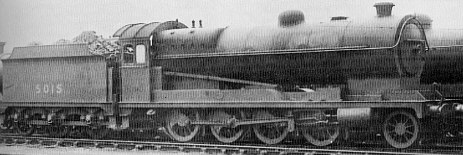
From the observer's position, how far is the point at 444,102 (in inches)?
457

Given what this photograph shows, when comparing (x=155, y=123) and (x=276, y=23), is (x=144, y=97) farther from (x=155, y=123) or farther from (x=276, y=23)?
(x=276, y=23)

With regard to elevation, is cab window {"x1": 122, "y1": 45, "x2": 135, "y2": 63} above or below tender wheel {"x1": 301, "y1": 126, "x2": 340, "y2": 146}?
above

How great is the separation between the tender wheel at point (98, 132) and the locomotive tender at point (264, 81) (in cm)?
6

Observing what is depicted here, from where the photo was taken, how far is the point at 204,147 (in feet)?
42.0

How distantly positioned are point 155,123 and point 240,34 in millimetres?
3178

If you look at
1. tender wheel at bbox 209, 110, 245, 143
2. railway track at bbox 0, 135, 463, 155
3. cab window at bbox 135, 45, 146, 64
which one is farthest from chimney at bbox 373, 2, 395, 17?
cab window at bbox 135, 45, 146, 64

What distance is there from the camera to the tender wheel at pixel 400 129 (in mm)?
11367

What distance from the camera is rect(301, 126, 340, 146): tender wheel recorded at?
1223 centimetres

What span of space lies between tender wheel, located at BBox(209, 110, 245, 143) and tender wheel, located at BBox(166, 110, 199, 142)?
1.46 feet

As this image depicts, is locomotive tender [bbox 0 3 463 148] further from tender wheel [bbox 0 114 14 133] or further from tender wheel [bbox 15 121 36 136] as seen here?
tender wheel [bbox 0 114 14 133]

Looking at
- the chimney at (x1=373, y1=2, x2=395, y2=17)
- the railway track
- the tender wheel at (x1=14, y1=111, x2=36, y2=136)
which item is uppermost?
the chimney at (x1=373, y1=2, x2=395, y2=17)

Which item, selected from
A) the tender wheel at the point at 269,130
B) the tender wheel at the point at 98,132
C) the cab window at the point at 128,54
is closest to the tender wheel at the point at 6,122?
the tender wheel at the point at 98,132

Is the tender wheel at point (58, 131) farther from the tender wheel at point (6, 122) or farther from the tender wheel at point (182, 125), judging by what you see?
the tender wheel at point (182, 125)

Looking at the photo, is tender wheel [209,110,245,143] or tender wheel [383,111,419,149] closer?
tender wheel [383,111,419,149]
